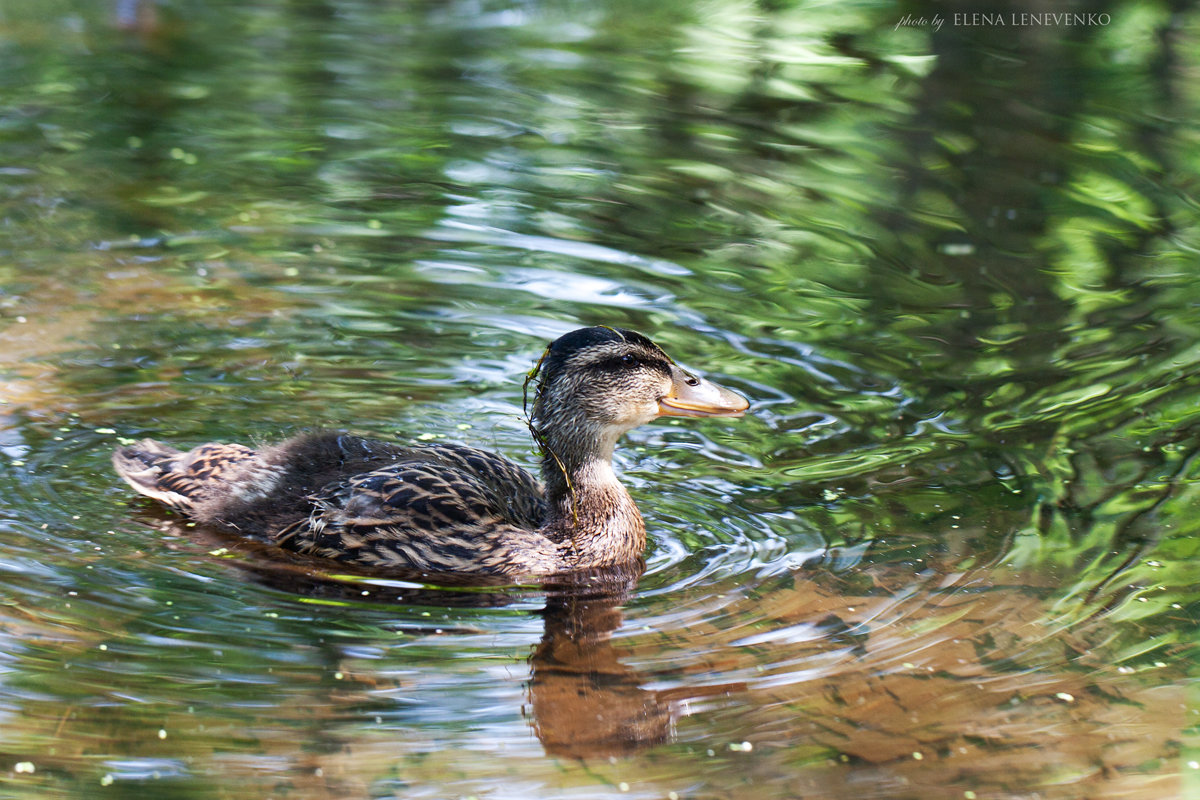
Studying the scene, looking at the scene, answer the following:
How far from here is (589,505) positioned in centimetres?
666

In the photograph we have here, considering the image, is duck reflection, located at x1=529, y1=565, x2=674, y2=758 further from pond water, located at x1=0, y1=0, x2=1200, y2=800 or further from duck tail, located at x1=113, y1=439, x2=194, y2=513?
duck tail, located at x1=113, y1=439, x2=194, y2=513

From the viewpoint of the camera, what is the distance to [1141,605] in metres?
6.04

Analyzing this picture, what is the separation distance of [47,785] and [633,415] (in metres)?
3.04

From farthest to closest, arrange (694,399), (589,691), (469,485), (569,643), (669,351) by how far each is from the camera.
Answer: (669,351) → (694,399) → (469,485) → (569,643) → (589,691)

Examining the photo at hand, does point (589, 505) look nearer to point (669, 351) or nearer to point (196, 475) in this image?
point (196, 475)

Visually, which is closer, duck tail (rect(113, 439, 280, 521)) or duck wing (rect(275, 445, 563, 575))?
duck wing (rect(275, 445, 563, 575))

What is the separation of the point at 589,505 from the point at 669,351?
2017 mm

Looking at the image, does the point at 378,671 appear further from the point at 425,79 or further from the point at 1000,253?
the point at 425,79

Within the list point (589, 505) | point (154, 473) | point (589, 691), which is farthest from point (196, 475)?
point (589, 691)

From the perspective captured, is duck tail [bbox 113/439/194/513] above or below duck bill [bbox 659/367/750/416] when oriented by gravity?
below

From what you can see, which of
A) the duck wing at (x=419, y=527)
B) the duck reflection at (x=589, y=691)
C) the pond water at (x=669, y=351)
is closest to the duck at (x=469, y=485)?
the duck wing at (x=419, y=527)

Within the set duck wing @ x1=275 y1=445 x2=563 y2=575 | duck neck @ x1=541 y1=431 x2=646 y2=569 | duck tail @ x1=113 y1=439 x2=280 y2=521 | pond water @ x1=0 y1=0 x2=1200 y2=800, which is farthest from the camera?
duck tail @ x1=113 y1=439 x2=280 y2=521

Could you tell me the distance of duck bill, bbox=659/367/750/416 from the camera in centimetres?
670

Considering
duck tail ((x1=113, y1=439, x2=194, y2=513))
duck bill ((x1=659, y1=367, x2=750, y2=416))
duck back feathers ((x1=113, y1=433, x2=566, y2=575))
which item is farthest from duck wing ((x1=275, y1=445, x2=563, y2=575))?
duck bill ((x1=659, y1=367, x2=750, y2=416))
